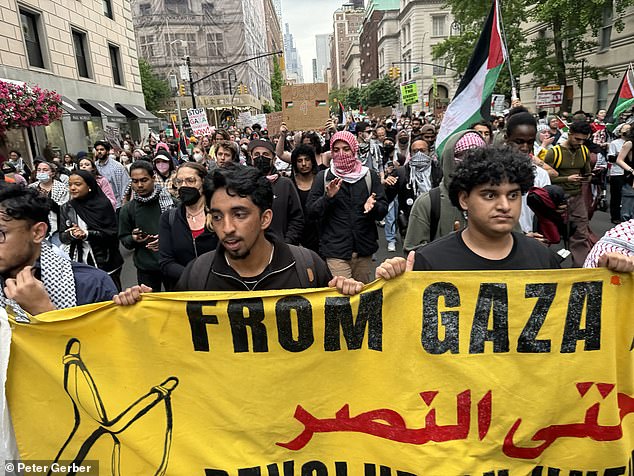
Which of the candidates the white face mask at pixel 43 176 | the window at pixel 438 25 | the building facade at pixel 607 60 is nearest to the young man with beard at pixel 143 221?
the white face mask at pixel 43 176

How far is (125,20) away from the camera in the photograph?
2588 centimetres

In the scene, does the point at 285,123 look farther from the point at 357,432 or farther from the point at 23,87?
the point at 357,432

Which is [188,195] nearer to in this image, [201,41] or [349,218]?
[349,218]

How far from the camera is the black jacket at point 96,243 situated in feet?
14.4

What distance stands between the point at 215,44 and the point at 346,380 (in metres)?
55.3

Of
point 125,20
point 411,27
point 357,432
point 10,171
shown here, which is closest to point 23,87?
point 10,171

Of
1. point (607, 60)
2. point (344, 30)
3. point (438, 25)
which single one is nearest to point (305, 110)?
point (607, 60)

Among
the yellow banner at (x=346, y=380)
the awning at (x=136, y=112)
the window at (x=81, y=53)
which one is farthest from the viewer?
the awning at (x=136, y=112)

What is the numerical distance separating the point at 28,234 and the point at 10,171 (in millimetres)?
8532

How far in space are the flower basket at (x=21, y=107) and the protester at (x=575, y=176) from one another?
10043mm

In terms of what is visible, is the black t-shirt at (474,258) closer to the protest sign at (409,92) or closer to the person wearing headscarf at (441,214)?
the person wearing headscarf at (441,214)

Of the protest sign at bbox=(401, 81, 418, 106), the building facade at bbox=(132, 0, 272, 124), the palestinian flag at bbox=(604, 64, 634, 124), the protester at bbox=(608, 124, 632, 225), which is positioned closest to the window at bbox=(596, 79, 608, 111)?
the protest sign at bbox=(401, 81, 418, 106)

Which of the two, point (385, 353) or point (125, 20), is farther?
point (125, 20)

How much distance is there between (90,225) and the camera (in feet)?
15.3
